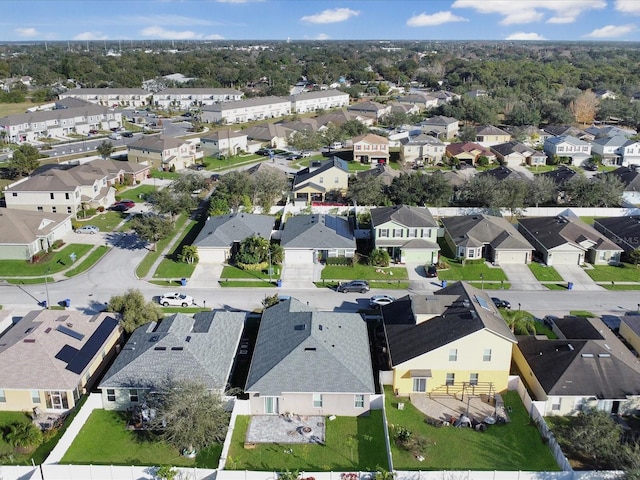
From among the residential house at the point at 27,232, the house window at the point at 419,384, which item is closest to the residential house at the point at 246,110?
the residential house at the point at 27,232

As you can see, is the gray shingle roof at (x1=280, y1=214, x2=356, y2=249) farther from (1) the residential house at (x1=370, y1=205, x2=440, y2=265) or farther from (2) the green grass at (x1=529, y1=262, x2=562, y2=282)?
(2) the green grass at (x1=529, y1=262, x2=562, y2=282)

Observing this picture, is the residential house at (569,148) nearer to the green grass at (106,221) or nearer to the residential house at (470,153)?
the residential house at (470,153)

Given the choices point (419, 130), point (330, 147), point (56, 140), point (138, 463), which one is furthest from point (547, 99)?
point (138, 463)

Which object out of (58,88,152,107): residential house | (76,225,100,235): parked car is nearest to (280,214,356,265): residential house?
(76,225,100,235): parked car

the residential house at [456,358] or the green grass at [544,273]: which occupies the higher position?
the residential house at [456,358]

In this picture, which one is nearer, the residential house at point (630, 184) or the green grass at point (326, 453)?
the green grass at point (326, 453)

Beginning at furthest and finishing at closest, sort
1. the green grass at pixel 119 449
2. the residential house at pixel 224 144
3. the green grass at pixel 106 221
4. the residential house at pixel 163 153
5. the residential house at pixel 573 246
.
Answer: the residential house at pixel 224 144 → the residential house at pixel 163 153 → the green grass at pixel 106 221 → the residential house at pixel 573 246 → the green grass at pixel 119 449

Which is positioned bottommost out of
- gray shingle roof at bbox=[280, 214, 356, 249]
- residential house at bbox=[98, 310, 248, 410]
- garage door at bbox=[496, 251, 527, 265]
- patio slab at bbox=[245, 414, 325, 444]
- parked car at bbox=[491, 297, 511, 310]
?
patio slab at bbox=[245, 414, 325, 444]
